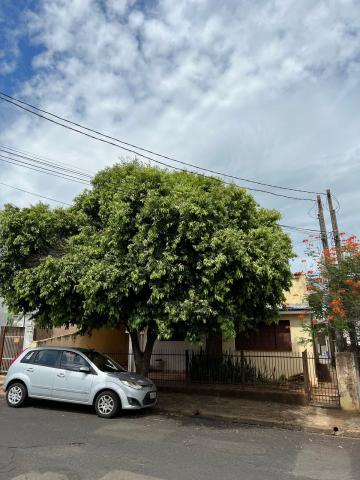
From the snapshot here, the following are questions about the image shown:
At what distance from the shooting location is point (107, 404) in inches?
343

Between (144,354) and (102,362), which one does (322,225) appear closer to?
(144,354)

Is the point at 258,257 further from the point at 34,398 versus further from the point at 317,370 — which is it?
the point at 317,370

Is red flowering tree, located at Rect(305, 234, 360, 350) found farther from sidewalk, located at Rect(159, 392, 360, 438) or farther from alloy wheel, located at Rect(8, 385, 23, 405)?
alloy wheel, located at Rect(8, 385, 23, 405)

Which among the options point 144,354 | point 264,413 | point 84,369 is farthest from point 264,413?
point 84,369

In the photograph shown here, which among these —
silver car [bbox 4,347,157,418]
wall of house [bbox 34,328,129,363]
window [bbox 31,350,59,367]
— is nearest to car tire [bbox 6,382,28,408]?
silver car [bbox 4,347,157,418]

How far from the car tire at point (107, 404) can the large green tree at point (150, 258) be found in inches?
61.5

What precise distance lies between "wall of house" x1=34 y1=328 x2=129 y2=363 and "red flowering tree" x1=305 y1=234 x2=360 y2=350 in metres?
7.95

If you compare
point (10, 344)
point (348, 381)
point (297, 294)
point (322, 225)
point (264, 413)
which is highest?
point (322, 225)

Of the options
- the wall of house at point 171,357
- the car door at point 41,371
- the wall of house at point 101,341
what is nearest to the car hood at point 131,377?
the car door at point 41,371

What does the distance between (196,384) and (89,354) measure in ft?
15.9

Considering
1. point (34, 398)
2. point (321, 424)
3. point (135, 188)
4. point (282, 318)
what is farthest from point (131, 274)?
point (282, 318)

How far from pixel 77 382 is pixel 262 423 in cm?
436

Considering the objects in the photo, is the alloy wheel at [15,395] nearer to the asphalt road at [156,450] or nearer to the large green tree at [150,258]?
the asphalt road at [156,450]

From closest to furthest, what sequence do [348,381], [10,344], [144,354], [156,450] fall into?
[156,450] → [348,381] → [144,354] → [10,344]
